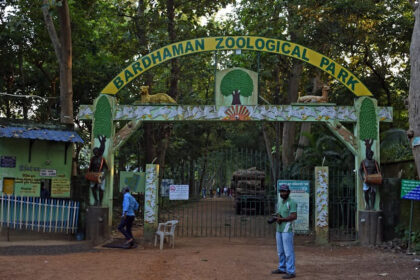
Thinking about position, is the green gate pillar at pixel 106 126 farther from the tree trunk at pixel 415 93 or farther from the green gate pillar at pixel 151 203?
the tree trunk at pixel 415 93

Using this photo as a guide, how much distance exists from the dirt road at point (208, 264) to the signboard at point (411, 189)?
1.36 metres

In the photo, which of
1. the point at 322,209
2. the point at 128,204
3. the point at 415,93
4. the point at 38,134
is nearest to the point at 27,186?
the point at 38,134

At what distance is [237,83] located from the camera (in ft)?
40.5

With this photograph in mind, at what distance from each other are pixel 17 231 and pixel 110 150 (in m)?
3.11

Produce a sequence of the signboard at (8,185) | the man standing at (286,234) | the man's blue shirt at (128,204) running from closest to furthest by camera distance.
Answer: the man standing at (286,234), the man's blue shirt at (128,204), the signboard at (8,185)

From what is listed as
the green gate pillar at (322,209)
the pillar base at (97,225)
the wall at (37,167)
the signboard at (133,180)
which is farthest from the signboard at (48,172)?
the green gate pillar at (322,209)

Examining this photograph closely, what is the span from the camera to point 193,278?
781cm

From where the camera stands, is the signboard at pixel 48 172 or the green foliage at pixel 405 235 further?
the signboard at pixel 48 172

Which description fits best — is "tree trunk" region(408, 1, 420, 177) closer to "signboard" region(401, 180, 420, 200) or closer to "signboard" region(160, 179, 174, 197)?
"signboard" region(401, 180, 420, 200)

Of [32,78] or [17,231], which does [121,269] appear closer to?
[17,231]

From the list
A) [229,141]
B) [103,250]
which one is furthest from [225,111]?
[229,141]

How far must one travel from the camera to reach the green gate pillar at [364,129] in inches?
479

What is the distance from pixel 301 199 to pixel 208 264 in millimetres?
4393

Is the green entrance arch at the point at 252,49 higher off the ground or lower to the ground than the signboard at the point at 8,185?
higher
